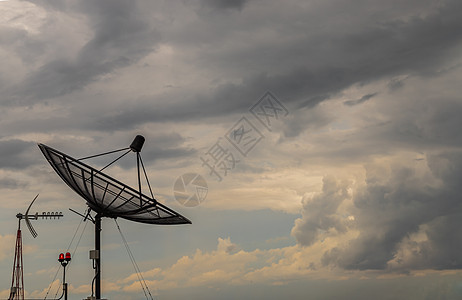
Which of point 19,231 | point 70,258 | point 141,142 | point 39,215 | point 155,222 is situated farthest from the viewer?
point 39,215

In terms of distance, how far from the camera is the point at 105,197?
171 ft

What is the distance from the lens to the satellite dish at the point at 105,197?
49.8m

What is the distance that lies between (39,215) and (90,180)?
55.1 metres

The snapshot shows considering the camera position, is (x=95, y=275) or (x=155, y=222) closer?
(x=95, y=275)

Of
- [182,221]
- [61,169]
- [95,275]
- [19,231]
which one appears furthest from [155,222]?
[19,231]

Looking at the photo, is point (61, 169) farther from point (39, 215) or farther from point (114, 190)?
point (39, 215)

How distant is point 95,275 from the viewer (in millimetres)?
54312

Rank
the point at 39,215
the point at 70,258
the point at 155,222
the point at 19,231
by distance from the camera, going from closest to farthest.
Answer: the point at 155,222, the point at 70,258, the point at 19,231, the point at 39,215

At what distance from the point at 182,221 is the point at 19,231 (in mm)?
47462

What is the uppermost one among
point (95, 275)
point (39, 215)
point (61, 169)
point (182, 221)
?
point (39, 215)

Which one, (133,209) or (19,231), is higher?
(19,231)

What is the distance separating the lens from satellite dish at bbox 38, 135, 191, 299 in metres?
49.8

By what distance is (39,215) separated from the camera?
100125mm

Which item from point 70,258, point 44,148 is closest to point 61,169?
point 44,148
